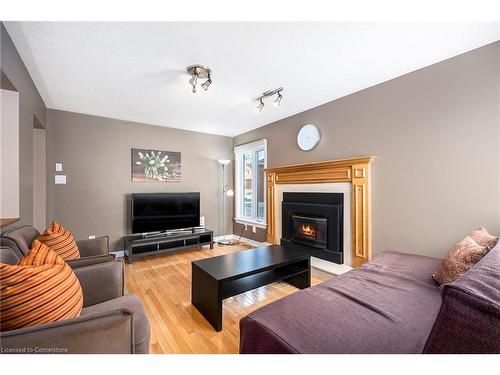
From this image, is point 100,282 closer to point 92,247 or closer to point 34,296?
point 34,296

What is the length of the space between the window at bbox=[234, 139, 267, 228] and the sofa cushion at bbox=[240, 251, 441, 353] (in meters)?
2.57

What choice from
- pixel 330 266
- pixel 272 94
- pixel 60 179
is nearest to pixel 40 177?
pixel 60 179

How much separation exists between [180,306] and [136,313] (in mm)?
965

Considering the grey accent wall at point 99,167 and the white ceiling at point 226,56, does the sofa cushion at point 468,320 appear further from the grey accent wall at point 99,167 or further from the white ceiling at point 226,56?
the grey accent wall at point 99,167

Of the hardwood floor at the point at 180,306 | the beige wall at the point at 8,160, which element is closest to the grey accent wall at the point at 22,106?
the beige wall at the point at 8,160

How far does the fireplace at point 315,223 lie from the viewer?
2.74m

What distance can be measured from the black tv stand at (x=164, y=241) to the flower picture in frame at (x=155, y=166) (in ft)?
3.21

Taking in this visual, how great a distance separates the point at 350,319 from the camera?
46.0 inches

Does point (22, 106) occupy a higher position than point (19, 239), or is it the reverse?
point (22, 106)

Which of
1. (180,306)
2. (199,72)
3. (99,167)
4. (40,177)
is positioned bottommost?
(180,306)

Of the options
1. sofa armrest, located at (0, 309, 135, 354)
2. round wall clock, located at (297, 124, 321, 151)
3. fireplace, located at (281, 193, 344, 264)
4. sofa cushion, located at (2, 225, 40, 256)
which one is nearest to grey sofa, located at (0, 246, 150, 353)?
sofa armrest, located at (0, 309, 135, 354)

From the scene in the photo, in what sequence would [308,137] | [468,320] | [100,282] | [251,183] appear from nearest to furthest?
1. [468,320]
2. [100,282]
3. [308,137]
4. [251,183]

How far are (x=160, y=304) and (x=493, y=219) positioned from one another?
303 cm

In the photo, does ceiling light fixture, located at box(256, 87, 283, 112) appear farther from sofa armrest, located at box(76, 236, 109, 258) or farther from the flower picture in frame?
sofa armrest, located at box(76, 236, 109, 258)
